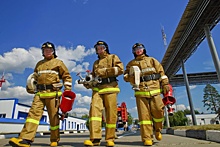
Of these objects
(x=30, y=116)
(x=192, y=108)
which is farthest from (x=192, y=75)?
(x=30, y=116)

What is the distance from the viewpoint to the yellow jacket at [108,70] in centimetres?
391

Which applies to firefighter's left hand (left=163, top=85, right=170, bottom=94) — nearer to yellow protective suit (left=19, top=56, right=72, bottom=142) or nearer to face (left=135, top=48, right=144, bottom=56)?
face (left=135, top=48, right=144, bottom=56)

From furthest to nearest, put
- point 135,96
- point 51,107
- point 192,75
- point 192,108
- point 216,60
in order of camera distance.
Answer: point 192,75
point 192,108
point 216,60
point 135,96
point 51,107

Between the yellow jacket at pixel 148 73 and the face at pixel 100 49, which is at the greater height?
the face at pixel 100 49

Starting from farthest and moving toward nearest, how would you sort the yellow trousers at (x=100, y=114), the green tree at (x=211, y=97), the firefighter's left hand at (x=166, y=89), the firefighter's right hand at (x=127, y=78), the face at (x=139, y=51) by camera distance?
the green tree at (x=211, y=97), the face at (x=139, y=51), the firefighter's right hand at (x=127, y=78), the firefighter's left hand at (x=166, y=89), the yellow trousers at (x=100, y=114)

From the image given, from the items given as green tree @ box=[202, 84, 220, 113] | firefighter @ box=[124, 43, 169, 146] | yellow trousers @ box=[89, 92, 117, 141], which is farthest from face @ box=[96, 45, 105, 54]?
green tree @ box=[202, 84, 220, 113]

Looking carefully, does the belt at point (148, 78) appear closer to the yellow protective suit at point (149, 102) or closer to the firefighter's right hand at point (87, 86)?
the yellow protective suit at point (149, 102)

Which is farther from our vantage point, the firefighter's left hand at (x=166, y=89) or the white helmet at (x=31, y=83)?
the firefighter's left hand at (x=166, y=89)

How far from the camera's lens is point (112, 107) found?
382 cm

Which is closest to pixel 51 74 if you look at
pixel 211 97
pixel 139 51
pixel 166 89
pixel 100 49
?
pixel 100 49

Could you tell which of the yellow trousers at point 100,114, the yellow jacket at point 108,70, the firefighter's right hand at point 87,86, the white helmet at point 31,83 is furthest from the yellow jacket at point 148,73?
the white helmet at point 31,83

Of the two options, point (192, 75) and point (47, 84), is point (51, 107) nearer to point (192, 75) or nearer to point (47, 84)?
point (47, 84)

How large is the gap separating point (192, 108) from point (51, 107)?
1494 centimetres

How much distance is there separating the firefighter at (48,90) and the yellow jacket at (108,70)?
680 millimetres
